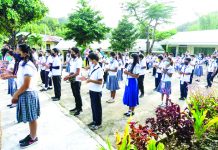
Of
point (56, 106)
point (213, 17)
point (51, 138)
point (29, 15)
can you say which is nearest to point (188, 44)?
point (29, 15)

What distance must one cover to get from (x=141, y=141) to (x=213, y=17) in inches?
2408

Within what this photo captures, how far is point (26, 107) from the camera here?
4.33 m

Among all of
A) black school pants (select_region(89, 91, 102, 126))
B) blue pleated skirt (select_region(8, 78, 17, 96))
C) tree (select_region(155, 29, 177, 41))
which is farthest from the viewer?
tree (select_region(155, 29, 177, 41))

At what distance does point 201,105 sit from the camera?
5.00 meters

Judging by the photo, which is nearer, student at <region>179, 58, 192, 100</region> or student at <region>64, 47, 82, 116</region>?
student at <region>64, 47, 82, 116</region>

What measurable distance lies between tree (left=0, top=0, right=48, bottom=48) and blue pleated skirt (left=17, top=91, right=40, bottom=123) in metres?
6.91

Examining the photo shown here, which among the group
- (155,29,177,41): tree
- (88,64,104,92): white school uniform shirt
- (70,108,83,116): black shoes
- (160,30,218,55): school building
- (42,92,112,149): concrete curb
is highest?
(155,29,177,41): tree

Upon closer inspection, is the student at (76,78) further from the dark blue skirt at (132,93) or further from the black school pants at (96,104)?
the dark blue skirt at (132,93)

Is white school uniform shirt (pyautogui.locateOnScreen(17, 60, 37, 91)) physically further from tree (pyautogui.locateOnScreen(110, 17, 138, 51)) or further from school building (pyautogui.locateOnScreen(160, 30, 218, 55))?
tree (pyautogui.locateOnScreen(110, 17, 138, 51))

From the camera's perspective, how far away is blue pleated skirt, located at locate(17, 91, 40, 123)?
14.1ft

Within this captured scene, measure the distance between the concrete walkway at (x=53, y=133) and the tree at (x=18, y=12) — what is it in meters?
5.39

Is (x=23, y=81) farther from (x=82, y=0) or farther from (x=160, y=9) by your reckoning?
(x=160, y=9)

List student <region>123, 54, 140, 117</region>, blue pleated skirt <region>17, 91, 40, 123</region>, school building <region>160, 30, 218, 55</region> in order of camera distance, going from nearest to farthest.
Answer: blue pleated skirt <region>17, 91, 40, 123</region> < student <region>123, 54, 140, 117</region> < school building <region>160, 30, 218, 55</region>

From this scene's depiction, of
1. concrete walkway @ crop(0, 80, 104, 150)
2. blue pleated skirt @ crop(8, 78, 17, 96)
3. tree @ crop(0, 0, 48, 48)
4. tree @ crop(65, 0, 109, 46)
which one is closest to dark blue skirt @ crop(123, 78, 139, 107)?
concrete walkway @ crop(0, 80, 104, 150)
